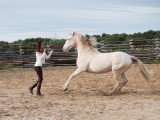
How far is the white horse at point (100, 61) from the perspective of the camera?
7.07 m

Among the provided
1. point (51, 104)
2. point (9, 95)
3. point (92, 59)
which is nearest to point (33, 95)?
point (9, 95)

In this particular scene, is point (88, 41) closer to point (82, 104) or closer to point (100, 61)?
point (100, 61)

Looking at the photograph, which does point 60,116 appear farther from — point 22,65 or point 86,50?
point 22,65

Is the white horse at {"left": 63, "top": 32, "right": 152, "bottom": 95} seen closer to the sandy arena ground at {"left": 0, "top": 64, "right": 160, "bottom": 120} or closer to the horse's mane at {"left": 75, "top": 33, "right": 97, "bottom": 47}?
the horse's mane at {"left": 75, "top": 33, "right": 97, "bottom": 47}

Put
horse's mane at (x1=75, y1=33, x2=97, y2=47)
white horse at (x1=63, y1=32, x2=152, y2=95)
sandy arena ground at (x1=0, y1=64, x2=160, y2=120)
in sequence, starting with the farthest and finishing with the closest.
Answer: horse's mane at (x1=75, y1=33, x2=97, y2=47), white horse at (x1=63, y1=32, x2=152, y2=95), sandy arena ground at (x1=0, y1=64, x2=160, y2=120)

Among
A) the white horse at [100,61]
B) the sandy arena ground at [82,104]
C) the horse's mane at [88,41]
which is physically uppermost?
the horse's mane at [88,41]

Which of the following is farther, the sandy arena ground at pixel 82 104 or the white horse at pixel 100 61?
the white horse at pixel 100 61

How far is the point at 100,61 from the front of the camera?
720 cm

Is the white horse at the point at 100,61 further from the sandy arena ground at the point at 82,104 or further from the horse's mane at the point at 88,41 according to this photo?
the sandy arena ground at the point at 82,104

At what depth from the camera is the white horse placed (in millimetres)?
7066

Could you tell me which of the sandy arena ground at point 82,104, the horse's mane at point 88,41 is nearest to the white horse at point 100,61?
the horse's mane at point 88,41

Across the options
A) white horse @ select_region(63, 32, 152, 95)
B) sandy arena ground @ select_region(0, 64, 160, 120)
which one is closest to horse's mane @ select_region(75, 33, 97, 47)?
white horse @ select_region(63, 32, 152, 95)

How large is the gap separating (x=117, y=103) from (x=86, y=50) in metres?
2.12

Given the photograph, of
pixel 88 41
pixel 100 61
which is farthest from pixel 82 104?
pixel 88 41
